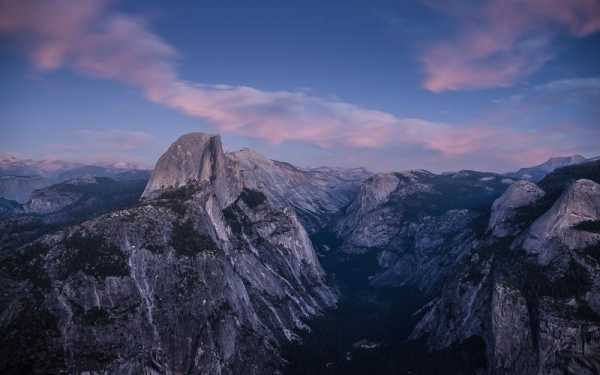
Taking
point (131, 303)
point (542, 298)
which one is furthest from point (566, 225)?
Answer: point (131, 303)

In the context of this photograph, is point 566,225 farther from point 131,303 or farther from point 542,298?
point 131,303

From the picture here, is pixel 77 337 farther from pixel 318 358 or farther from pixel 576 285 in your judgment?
pixel 576 285

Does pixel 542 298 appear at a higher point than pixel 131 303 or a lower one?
higher

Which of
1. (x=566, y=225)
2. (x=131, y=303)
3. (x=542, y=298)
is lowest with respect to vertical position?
(x=131, y=303)

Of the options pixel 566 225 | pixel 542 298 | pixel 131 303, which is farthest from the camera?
pixel 566 225

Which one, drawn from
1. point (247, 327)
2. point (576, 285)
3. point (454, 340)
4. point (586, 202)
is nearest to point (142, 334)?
point (247, 327)

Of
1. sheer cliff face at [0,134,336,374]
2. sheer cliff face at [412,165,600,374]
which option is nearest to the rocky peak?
sheer cliff face at [412,165,600,374]
